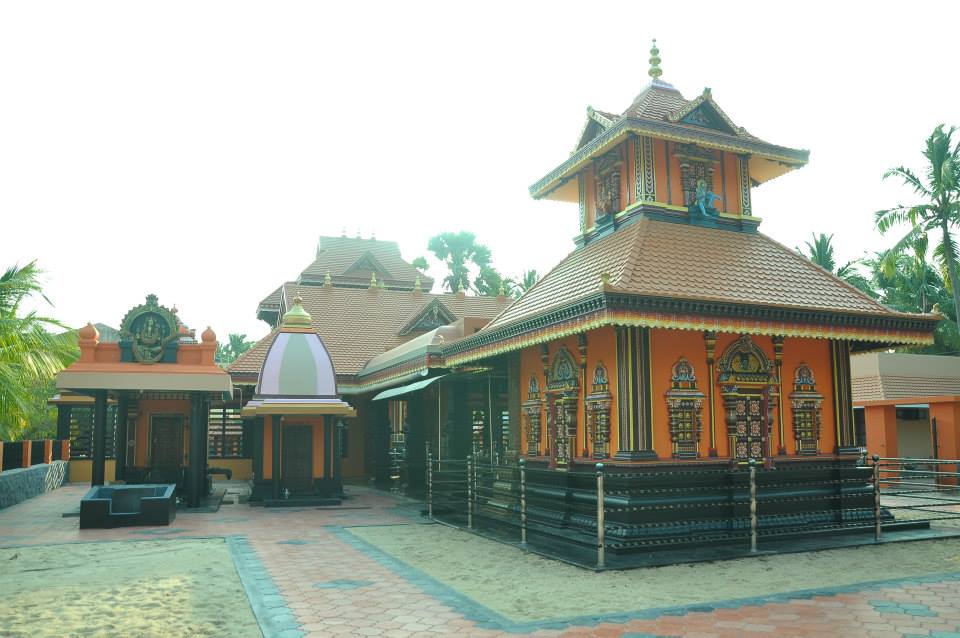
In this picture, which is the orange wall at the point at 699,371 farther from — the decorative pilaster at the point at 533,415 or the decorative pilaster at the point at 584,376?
the decorative pilaster at the point at 533,415

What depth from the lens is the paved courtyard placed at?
21.5 ft

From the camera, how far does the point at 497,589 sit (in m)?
8.07

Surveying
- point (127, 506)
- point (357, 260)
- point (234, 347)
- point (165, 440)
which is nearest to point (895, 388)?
point (127, 506)

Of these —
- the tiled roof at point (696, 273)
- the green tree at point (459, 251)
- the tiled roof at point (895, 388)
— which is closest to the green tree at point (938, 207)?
the tiled roof at point (895, 388)

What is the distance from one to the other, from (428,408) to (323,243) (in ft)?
56.7

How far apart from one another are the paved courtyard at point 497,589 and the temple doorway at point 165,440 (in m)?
8.26

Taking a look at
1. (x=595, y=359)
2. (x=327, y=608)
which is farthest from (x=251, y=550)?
(x=595, y=359)

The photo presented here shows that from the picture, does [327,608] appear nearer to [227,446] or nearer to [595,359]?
[595,359]

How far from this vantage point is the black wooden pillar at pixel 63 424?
82.2 ft

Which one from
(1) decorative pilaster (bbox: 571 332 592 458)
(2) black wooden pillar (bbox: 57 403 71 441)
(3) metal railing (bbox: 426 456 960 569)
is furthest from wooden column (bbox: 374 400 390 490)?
(1) decorative pilaster (bbox: 571 332 592 458)

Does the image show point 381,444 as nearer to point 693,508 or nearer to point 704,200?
point 704,200

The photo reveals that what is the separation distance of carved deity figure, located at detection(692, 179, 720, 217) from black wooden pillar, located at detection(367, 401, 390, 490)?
483 inches

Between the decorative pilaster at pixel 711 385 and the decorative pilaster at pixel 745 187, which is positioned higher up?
the decorative pilaster at pixel 745 187

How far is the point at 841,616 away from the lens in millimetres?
6762
